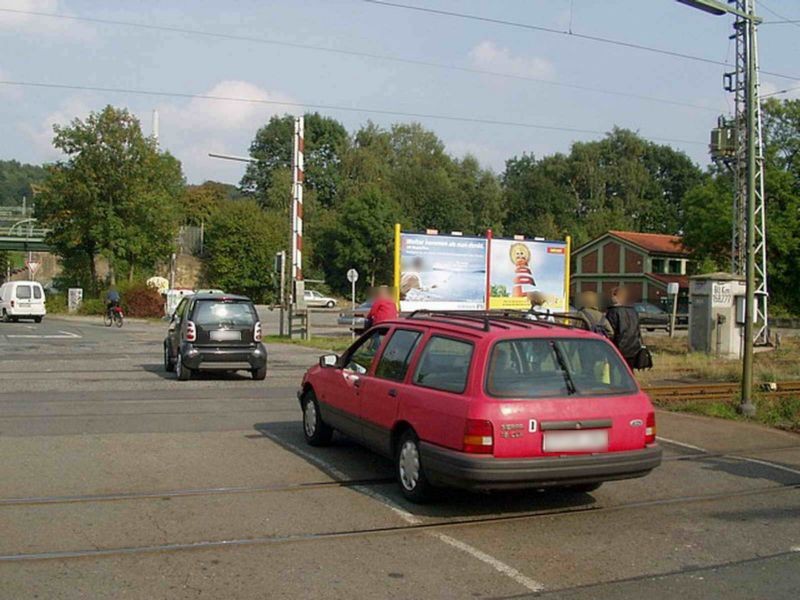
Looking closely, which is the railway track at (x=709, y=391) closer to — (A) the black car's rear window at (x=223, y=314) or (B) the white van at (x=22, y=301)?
(A) the black car's rear window at (x=223, y=314)

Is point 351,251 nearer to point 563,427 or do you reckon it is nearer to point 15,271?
point 15,271

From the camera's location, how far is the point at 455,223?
266 feet

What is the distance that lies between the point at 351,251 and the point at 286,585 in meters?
67.1

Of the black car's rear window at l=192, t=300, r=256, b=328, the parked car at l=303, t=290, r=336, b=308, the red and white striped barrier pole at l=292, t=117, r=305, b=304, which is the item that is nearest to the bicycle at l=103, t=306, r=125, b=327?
the red and white striped barrier pole at l=292, t=117, r=305, b=304

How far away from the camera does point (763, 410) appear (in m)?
13.1

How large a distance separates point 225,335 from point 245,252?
53.9m

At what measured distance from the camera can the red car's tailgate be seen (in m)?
6.54

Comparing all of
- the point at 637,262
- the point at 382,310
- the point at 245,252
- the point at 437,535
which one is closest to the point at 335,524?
the point at 437,535

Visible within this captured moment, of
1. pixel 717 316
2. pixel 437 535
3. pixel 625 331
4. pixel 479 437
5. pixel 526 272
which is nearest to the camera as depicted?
pixel 437 535

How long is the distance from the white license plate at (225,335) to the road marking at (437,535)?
6222 mm

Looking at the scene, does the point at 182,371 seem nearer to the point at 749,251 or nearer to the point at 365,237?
the point at 749,251

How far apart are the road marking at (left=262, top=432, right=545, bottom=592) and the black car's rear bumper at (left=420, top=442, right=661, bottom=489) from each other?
40 cm

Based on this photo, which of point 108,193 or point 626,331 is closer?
point 626,331

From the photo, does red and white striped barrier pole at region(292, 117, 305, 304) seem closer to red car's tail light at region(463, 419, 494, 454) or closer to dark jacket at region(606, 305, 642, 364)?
dark jacket at region(606, 305, 642, 364)
